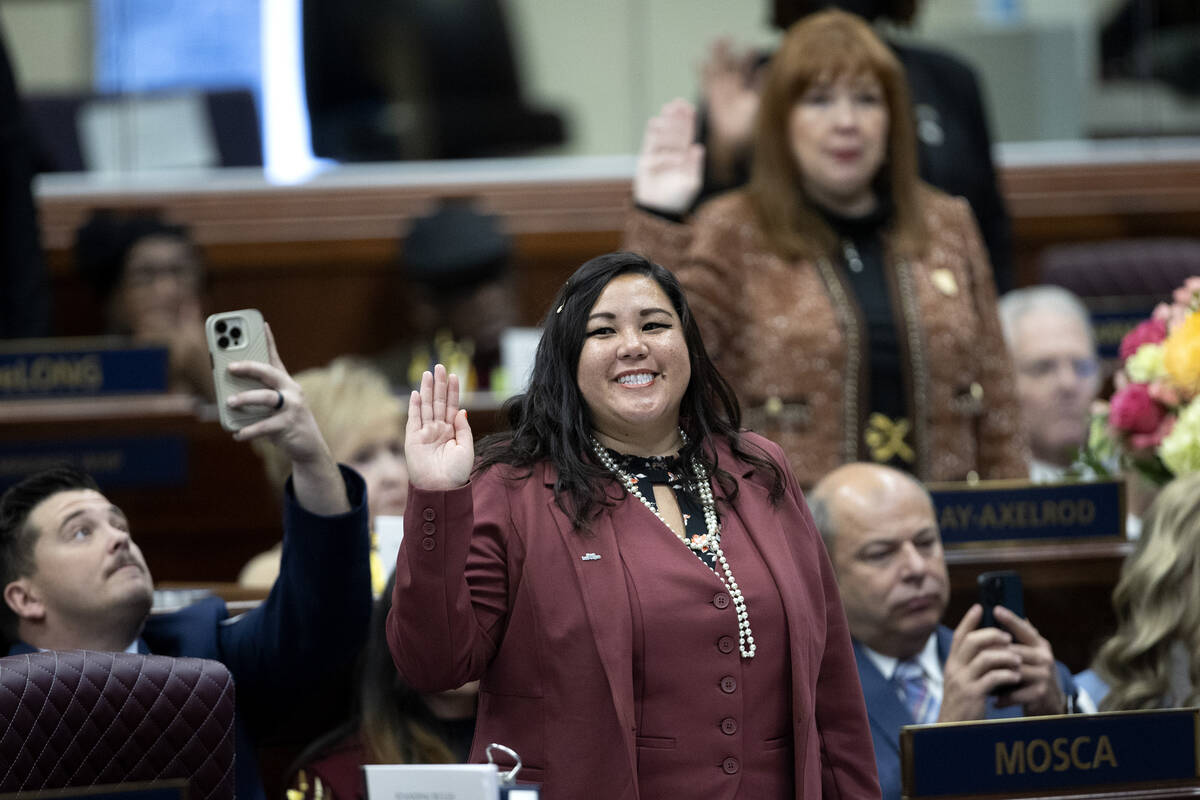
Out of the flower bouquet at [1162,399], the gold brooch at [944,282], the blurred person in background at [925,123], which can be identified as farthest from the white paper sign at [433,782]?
the blurred person in background at [925,123]

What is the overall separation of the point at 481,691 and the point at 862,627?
83 cm

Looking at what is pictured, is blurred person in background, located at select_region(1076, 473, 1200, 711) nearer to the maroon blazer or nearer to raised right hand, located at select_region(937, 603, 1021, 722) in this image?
raised right hand, located at select_region(937, 603, 1021, 722)

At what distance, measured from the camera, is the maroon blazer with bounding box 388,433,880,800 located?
1.81m

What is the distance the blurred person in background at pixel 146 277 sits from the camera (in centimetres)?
423

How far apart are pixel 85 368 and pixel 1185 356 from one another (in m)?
2.04

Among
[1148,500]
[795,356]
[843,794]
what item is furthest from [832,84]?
[843,794]

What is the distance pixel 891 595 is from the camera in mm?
Answer: 2570

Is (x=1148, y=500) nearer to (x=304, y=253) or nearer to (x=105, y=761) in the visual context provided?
(x=105, y=761)

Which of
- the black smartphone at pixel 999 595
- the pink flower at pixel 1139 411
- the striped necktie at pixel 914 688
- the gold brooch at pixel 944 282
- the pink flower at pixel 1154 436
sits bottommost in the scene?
the striped necktie at pixel 914 688

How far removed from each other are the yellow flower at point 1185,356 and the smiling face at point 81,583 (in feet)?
5.34

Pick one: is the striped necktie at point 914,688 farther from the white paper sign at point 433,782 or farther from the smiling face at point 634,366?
the white paper sign at point 433,782

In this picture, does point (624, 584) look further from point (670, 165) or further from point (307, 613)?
point (670, 165)

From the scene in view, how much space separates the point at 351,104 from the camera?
4.86 m

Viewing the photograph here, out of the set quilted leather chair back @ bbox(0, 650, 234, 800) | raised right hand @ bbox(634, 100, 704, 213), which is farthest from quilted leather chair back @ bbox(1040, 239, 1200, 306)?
quilted leather chair back @ bbox(0, 650, 234, 800)
